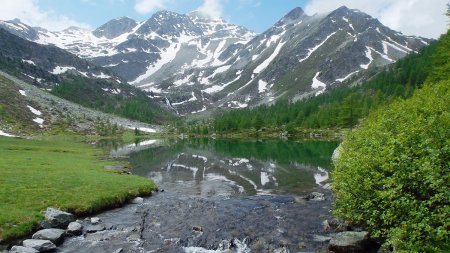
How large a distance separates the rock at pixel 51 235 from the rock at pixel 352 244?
1980cm

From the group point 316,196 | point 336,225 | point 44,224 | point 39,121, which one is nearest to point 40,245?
point 44,224

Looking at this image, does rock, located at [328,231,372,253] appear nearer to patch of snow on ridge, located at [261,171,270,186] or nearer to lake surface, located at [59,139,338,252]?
lake surface, located at [59,139,338,252]

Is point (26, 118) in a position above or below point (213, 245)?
above

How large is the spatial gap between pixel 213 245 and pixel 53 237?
38.5 feet

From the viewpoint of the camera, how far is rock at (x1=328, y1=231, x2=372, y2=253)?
2423 cm

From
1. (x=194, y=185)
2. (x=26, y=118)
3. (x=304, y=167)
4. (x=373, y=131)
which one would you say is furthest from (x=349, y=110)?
(x=26, y=118)

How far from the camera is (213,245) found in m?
26.9

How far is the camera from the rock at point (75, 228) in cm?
2817

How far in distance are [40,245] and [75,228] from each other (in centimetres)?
416

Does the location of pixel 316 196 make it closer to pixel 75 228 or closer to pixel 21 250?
pixel 75 228

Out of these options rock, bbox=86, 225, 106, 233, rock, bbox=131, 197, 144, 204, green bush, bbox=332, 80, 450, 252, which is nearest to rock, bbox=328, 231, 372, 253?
green bush, bbox=332, 80, 450, 252

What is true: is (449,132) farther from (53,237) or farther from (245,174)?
(245,174)

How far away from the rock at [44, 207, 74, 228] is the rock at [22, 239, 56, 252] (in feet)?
12.7

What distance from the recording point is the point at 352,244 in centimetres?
2422
